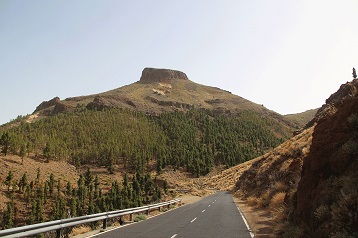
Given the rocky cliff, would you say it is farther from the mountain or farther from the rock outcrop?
the rock outcrop

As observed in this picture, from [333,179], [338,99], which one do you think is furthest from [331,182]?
[338,99]

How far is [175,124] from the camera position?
188 meters

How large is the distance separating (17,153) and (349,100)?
329ft

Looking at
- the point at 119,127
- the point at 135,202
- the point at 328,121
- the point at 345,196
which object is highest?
the point at 119,127

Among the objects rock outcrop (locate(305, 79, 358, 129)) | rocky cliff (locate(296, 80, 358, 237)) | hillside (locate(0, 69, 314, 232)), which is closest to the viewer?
rocky cliff (locate(296, 80, 358, 237))

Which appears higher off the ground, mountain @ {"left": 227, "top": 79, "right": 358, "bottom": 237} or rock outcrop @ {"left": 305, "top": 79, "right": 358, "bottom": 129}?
rock outcrop @ {"left": 305, "top": 79, "right": 358, "bottom": 129}

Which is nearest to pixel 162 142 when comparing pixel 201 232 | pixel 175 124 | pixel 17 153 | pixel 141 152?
pixel 141 152

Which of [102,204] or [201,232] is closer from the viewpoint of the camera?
[201,232]

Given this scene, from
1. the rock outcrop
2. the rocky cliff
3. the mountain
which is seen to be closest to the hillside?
the rock outcrop

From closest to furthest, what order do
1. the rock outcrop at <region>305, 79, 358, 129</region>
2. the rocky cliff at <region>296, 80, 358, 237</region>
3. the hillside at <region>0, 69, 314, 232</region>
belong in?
the rocky cliff at <region>296, 80, 358, 237</region> → the rock outcrop at <region>305, 79, 358, 129</region> → the hillside at <region>0, 69, 314, 232</region>

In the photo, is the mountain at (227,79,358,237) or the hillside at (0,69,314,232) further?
the hillside at (0,69,314,232)

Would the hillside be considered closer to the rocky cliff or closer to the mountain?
the mountain

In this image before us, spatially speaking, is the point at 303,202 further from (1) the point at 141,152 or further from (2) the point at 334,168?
(1) the point at 141,152

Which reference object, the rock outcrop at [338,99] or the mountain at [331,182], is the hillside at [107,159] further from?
the mountain at [331,182]
